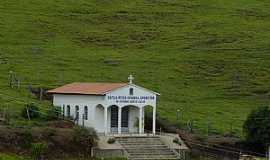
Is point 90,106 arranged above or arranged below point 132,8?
below

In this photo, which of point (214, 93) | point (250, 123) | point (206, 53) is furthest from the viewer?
point (206, 53)

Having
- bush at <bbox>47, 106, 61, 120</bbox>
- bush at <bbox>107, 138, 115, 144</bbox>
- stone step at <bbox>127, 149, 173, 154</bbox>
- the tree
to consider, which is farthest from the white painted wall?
the tree

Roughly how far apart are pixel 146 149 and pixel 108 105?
519cm

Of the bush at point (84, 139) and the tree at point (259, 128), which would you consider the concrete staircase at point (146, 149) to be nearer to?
the bush at point (84, 139)

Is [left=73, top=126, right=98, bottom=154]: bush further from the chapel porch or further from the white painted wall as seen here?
the white painted wall

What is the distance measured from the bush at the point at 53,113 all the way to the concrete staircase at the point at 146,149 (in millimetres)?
5385

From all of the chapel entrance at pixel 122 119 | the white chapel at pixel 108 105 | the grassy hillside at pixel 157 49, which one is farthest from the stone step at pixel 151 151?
the grassy hillside at pixel 157 49

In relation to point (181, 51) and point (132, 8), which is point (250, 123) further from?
point (132, 8)

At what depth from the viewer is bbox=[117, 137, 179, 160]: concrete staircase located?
64431 millimetres

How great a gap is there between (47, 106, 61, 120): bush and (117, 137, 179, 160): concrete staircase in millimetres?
5385

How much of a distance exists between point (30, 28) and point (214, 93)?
31.9 meters

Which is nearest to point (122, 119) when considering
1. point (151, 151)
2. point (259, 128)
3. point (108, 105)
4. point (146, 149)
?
point (108, 105)

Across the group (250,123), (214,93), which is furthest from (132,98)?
(214,93)

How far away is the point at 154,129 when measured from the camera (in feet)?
233
